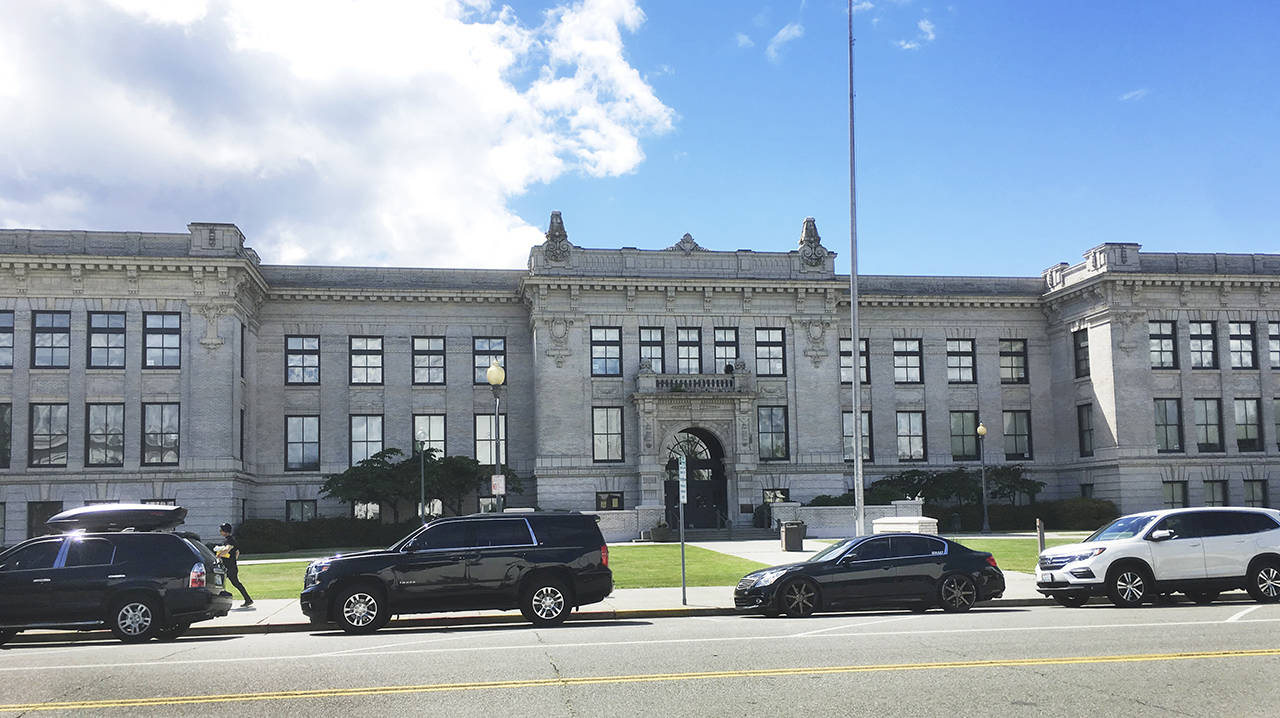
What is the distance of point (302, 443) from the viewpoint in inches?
1966

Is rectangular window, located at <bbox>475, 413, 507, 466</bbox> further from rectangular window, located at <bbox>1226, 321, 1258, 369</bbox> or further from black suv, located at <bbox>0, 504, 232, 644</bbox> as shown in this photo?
rectangular window, located at <bbox>1226, 321, 1258, 369</bbox>

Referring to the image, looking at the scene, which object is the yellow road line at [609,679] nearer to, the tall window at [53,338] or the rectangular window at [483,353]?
the tall window at [53,338]

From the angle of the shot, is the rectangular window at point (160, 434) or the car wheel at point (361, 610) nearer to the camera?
the car wheel at point (361, 610)

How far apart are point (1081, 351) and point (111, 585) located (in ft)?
151

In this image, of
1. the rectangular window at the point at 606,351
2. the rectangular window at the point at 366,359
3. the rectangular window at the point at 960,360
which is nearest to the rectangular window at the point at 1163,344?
the rectangular window at the point at 960,360

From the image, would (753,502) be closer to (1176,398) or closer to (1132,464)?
(1132,464)

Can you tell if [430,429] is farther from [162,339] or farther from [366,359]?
[162,339]

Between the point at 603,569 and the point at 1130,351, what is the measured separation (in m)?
38.5

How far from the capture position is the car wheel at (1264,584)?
20188 mm

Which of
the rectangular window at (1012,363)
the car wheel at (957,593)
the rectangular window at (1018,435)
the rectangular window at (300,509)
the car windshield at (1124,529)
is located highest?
the rectangular window at (1012,363)

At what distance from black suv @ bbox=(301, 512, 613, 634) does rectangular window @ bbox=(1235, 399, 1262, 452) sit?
42.4 meters

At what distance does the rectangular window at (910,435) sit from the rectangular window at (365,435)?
24.3 m

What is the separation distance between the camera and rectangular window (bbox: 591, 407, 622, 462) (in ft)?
163

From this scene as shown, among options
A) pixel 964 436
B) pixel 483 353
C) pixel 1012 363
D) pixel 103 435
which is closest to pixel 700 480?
pixel 483 353
